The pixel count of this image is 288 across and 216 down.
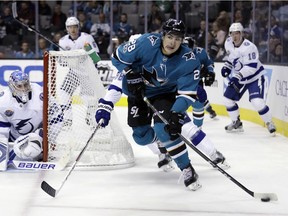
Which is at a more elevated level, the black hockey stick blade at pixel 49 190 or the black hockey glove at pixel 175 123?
the black hockey glove at pixel 175 123

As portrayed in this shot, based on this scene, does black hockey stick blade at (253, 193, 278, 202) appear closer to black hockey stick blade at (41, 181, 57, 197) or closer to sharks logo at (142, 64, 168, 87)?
sharks logo at (142, 64, 168, 87)

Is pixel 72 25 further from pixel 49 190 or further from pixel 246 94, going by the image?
pixel 49 190

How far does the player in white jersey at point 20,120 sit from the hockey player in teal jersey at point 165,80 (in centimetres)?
69

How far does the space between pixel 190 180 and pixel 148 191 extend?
0.24 metres

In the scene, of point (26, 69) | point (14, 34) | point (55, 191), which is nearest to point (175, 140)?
point (55, 191)

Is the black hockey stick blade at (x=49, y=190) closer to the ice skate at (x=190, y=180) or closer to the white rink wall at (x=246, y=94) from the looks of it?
the ice skate at (x=190, y=180)

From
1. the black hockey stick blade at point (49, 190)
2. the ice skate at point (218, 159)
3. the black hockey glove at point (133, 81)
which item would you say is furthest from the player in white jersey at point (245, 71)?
the black hockey stick blade at point (49, 190)

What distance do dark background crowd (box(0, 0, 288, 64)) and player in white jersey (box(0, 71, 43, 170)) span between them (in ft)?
16.4

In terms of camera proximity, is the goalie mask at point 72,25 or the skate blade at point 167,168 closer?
the skate blade at point 167,168

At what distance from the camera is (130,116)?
4203 millimetres

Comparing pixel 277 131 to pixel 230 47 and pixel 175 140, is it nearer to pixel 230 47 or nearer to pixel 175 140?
pixel 230 47

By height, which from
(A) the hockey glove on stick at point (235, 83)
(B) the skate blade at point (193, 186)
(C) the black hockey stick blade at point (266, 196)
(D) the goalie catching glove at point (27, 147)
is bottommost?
(B) the skate blade at point (193, 186)

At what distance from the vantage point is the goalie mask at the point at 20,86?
14.6 ft

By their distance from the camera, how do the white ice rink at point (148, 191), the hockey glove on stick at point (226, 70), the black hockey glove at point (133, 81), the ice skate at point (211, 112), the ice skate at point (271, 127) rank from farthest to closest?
the ice skate at point (211, 112)
the hockey glove on stick at point (226, 70)
the ice skate at point (271, 127)
the black hockey glove at point (133, 81)
the white ice rink at point (148, 191)
